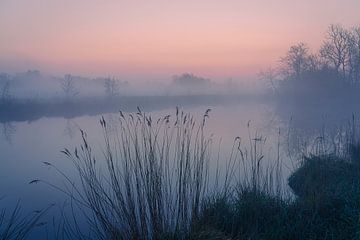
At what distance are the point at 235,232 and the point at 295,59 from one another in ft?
135

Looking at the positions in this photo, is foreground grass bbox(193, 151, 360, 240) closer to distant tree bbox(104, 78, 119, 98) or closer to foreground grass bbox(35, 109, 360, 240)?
foreground grass bbox(35, 109, 360, 240)

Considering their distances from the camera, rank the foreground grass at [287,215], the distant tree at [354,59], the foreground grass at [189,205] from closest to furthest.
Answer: the foreground grass at [189,205]
the foreground grass at [287,215]
the distant tree at [354,59]

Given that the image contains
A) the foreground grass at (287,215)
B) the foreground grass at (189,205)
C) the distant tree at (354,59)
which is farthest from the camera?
the distant tree at (354,59)

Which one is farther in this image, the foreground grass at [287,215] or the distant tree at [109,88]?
the distant tree at [109,88]

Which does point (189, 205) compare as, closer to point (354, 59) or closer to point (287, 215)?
point (287, 215)

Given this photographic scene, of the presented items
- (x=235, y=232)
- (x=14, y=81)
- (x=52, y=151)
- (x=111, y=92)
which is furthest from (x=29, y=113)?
(x=14, y=81)

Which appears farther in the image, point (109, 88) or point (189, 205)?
point (109, 88)

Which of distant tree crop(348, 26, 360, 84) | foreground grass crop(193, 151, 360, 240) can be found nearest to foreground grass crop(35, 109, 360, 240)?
foreground grass crop(193, 151, 360, 240)

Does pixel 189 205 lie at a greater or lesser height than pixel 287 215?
greater

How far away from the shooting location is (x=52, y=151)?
629 inches

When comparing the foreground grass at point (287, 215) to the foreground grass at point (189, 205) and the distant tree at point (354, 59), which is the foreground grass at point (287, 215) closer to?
the foreground grass at point (189, 205)

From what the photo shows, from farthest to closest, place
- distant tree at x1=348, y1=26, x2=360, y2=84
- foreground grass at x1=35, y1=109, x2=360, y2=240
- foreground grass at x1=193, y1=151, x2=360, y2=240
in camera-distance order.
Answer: distant tree at x1=348, y1=26, x2=360, y2=84 < foreground grass at x1=193, y1=151, x2=360, y2=240 < foreground grass at x1=35, y1=109, x2=360, y2=240

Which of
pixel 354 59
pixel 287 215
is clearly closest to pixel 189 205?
pixel 287 215

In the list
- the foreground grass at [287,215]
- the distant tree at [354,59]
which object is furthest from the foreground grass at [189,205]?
the distant tree at [354,59]
